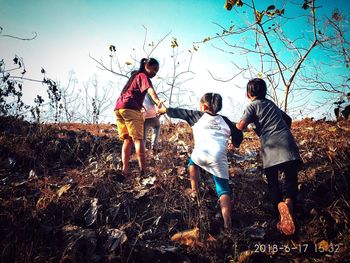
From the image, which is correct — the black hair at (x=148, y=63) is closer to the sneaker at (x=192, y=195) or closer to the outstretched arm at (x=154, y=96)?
the outstretched arm at (x=154, y=96)

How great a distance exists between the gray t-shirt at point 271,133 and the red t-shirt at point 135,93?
4.47 feet

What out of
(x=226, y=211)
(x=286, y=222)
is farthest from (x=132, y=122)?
(x=286, y=222)

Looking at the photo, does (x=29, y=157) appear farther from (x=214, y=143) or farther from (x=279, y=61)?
(x=279, y=61)

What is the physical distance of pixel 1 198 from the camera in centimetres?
253

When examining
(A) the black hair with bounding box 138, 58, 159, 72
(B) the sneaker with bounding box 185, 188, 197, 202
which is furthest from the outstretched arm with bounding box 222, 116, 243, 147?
(A) the black hair with bounding box 138, 58, 159, 72

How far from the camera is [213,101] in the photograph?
8.65 feet

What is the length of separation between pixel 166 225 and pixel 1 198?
1892 mm

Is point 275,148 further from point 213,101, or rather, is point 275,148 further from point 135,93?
point 135,93

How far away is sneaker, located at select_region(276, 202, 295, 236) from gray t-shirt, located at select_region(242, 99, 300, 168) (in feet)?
1.49

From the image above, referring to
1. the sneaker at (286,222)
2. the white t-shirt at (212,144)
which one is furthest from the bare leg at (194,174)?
the sneaker at (286,222)

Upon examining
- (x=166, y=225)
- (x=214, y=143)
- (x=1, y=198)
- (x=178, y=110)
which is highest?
(x=178, y=110)

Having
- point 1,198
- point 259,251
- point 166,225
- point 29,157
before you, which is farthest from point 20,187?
point 259,251

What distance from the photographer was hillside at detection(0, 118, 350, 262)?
2.05 m

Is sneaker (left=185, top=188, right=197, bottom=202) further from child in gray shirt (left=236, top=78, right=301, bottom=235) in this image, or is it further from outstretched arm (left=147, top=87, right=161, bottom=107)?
outstretched arm (left=147, top=87, right=161, bottom=107)
